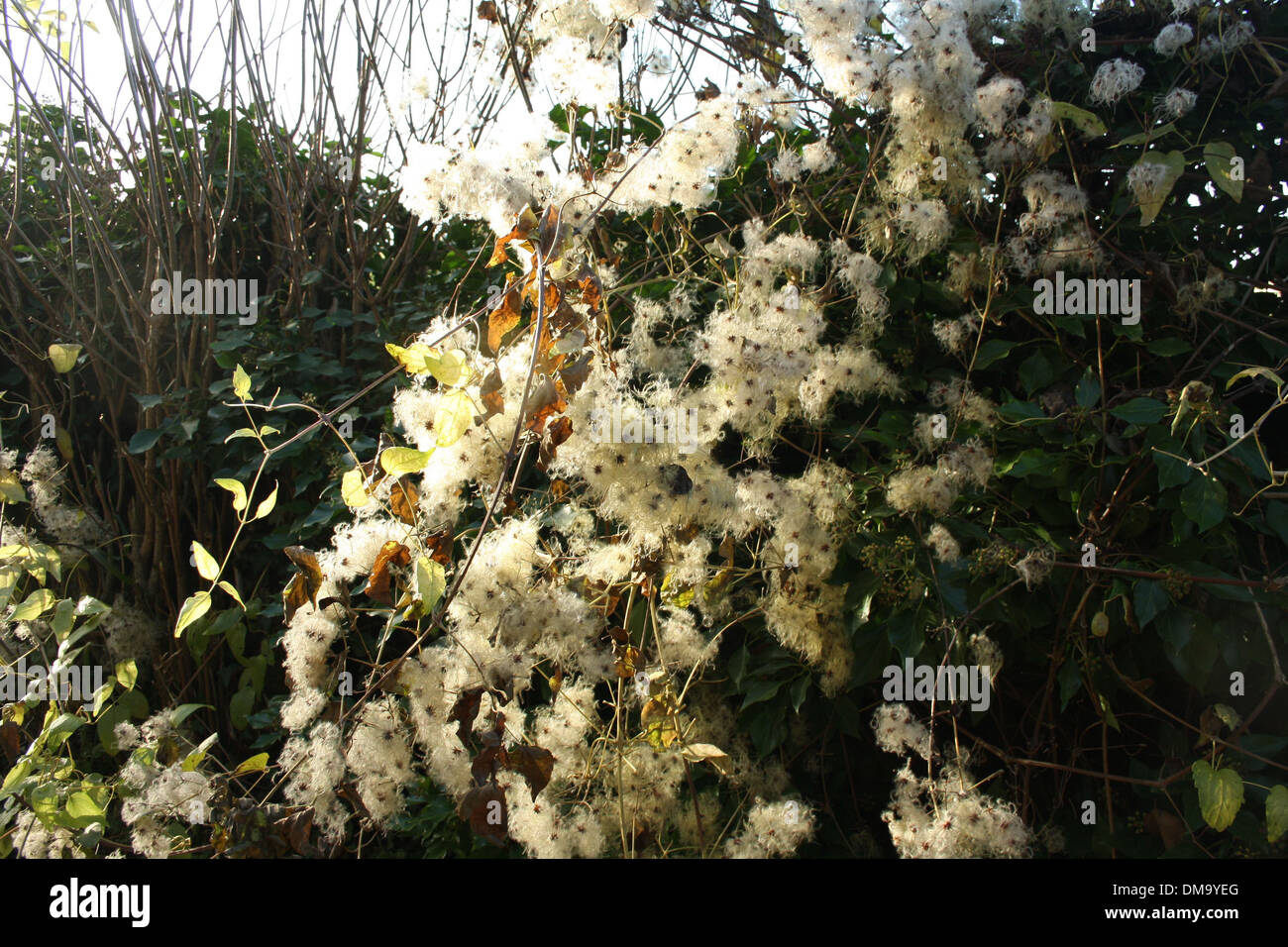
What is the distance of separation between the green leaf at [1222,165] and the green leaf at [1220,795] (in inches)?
39.9

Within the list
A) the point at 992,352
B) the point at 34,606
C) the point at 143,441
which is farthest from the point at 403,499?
the point at 143,441

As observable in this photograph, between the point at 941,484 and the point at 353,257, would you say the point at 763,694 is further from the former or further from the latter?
the point at 353,257

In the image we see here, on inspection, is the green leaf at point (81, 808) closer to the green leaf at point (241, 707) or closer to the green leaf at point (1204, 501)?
the green leaf at point (241, 707)

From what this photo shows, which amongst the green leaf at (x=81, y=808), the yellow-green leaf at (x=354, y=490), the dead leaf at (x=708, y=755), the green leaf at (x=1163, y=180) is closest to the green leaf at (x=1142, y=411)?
the green leaf at (x=1163, y=180)

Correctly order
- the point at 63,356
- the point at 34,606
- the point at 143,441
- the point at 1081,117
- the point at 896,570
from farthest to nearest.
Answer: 1. the point at 143,441
2. the point at 63,356
3. the point at 34,606
4. the point at 1081,117
5. the point at 896,570

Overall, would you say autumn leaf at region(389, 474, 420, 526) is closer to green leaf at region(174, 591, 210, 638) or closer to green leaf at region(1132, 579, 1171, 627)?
green leaf at region(174, 591, 210, 638)

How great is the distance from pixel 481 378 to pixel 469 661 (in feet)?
1.52

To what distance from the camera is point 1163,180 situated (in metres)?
1.64

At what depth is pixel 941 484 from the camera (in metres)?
1.51

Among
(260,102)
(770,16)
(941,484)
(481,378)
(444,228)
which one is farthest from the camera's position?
(444,228)

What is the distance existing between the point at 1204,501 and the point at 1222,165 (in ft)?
2.16

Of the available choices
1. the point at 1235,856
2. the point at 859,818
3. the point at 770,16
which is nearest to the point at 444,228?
the point at 770,16

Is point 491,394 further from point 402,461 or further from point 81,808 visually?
point 81,808

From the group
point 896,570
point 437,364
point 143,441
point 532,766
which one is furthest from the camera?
point 143,441
